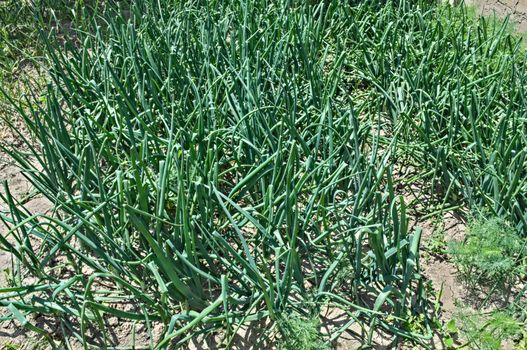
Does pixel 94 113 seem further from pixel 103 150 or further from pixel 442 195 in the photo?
pixel 442 195

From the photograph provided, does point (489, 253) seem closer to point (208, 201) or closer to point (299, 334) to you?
point (299, 334)

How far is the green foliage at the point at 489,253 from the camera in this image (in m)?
2.05

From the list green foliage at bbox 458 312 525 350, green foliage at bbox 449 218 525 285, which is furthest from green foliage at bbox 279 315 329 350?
green foliage at bbox 449 218 525 285

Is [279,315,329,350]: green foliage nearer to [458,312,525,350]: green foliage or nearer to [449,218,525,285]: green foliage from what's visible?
[458,312,525,350]: green foliage

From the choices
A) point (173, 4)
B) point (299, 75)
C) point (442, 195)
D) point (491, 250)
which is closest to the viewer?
point (491, 250)

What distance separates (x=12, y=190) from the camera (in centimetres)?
253

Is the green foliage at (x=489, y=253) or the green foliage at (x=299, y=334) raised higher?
the green foliage at (x=299, y=334)

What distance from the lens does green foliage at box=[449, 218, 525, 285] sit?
2.05 meters

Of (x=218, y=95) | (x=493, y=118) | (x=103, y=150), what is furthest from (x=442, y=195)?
(x=103, y=150)

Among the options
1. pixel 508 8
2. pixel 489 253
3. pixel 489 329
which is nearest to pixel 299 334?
pixel 489 329

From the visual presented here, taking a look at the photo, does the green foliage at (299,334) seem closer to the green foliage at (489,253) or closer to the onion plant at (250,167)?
the onion plant at (250,167)

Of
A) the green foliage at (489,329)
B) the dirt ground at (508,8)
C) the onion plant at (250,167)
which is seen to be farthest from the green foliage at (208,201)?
the dirt ground at (508,8)

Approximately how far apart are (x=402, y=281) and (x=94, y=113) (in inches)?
54.7

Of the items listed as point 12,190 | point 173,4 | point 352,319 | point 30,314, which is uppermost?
point 173,4
